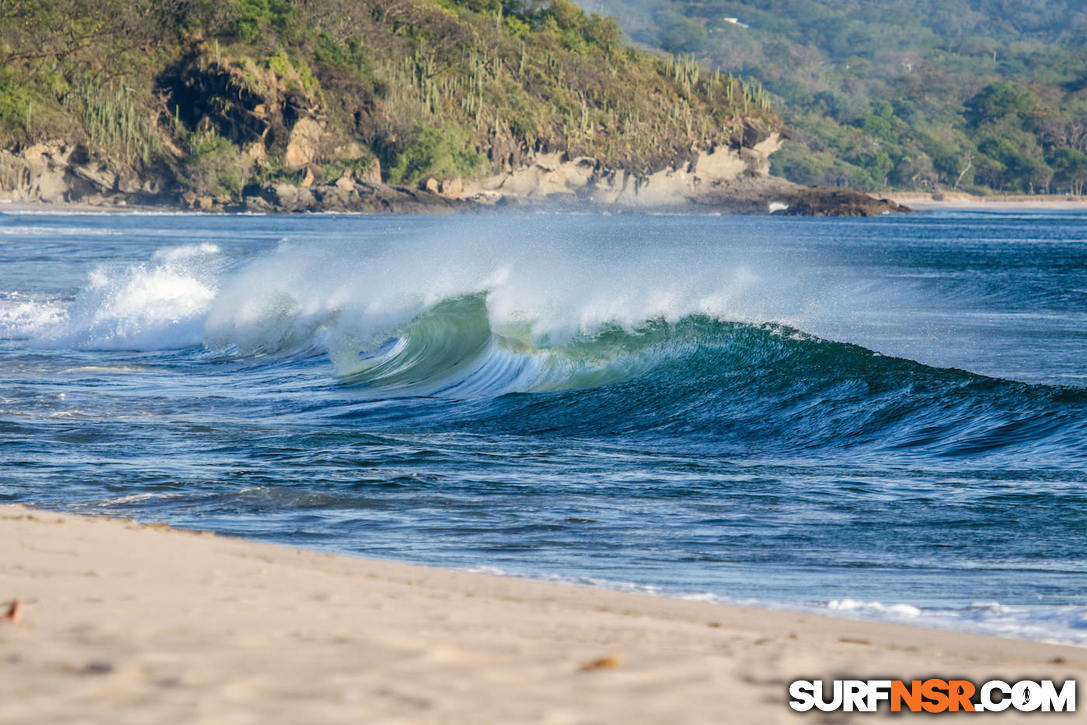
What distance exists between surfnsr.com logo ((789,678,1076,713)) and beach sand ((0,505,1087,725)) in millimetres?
77

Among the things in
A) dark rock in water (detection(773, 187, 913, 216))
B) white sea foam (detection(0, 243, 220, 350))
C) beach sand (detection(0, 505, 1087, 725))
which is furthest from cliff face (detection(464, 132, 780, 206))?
beach sand (detection(0, 505, 1087, 725))

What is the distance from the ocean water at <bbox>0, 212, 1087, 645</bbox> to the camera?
665 cm

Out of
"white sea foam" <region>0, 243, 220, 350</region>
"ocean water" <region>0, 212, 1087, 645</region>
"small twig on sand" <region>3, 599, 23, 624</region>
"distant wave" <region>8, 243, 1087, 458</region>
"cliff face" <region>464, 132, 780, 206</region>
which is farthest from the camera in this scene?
"cliff face" <region>464, 132, 780, 206</region>

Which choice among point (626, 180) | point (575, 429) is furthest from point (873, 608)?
point (626, 180)

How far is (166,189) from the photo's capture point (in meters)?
104

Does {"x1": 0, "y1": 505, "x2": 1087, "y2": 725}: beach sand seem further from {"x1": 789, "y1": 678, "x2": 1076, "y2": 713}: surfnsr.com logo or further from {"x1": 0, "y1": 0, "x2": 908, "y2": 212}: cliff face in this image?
{"x1": 0, "y1": 0, "x2": 908, "y2": 212}: cliff face

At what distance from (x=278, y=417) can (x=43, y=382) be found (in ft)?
12.6

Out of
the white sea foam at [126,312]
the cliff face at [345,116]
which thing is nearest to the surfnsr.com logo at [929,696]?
the white sea foam at [126,312]

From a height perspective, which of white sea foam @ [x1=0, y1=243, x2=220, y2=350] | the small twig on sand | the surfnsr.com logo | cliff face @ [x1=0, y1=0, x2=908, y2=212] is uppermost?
cliff face @ [x1=0, y1=0, x2=908, y2=212]

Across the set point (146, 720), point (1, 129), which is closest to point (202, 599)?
point (146, 720)

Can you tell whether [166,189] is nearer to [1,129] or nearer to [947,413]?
[1,129]

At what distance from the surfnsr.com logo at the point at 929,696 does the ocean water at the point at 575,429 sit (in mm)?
Result: 1591

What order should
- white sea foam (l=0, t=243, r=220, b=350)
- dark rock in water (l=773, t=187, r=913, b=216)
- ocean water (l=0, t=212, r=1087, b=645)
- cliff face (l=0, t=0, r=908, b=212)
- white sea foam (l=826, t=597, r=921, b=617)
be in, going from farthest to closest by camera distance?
1. dark rock in water (l=773, t=187, r=913, b=216)
2. cliff face (l=0, t=0, r=908, b=212)
3. white sea foam (l=0, t=243, r=220, b=350)
4. ocean water (l=0, t=212, r=1087, b=645)
5. white sea foam (l=826, t=597, r=921, b=617)

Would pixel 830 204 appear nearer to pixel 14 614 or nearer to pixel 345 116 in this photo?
pixel 345 116
